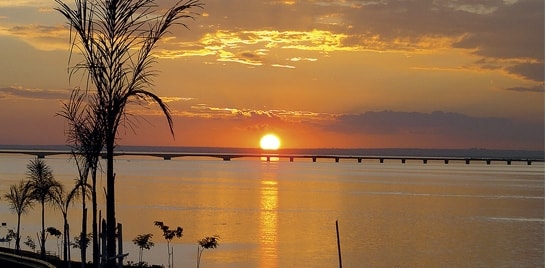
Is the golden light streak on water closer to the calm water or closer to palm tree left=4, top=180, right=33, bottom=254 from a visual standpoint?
the calm water

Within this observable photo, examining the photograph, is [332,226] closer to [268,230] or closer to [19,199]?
[268,230]

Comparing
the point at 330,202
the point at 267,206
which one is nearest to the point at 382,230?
the point at 267,206

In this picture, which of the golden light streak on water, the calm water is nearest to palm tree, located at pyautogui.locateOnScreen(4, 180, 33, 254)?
the calm water

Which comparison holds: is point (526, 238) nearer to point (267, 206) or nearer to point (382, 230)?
point (382, 230)

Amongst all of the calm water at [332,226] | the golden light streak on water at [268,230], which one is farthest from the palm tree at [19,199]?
the golden light streak on water at [268,230]

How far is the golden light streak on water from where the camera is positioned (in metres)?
60.2

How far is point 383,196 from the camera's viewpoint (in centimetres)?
14150

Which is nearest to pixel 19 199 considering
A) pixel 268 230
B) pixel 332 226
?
pixel 268 230

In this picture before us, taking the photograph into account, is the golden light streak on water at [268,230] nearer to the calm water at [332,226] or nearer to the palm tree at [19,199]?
the calm water at [332,226]

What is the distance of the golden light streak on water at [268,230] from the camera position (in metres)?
60.2

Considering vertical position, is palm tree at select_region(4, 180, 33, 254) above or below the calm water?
above

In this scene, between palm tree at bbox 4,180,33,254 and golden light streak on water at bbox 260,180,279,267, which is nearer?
palm tree at bbox 4,180,33,254

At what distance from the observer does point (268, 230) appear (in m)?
81.4

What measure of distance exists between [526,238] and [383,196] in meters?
64.1
